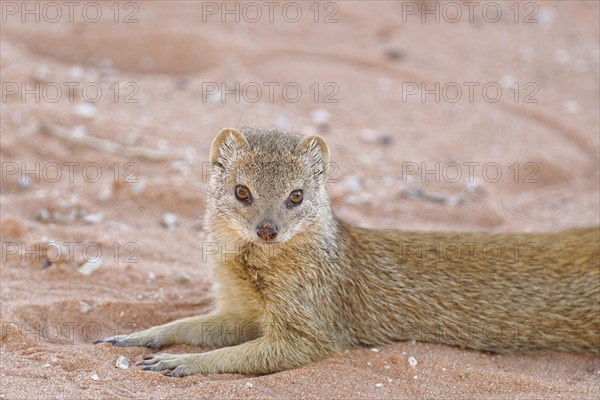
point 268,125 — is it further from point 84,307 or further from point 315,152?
point 84,307

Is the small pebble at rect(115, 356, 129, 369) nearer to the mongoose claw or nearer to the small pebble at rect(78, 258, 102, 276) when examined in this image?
the mongoose claw

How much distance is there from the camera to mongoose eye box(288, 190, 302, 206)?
4695 mm

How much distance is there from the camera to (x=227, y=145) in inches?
193

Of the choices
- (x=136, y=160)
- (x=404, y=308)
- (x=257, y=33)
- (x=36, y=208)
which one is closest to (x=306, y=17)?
(x=257, y=33)

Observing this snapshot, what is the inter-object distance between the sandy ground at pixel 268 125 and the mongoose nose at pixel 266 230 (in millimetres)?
766

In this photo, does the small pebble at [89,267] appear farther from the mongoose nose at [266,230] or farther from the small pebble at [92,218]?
the mongoose nose at [266,230]

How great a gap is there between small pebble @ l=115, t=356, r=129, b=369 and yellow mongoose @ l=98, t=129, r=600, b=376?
0.67ft

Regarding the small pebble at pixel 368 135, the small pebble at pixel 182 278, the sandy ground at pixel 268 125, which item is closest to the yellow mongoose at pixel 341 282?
the sandy ground at pixel 268 125

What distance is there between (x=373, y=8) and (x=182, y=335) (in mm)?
7108

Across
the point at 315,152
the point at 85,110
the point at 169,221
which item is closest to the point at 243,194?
the point at 315,152

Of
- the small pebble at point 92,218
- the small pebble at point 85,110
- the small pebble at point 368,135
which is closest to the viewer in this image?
the small pebble at point 92,218

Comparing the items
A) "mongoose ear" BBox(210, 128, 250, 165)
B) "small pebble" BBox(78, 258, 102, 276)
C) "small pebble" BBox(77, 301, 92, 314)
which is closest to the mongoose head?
"mongoose ear" BBox(210, 128, 250, 165)

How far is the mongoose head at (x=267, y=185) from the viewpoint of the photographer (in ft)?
14.9

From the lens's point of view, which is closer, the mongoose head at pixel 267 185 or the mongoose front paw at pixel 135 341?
the mongoose head at pixel 267 185
